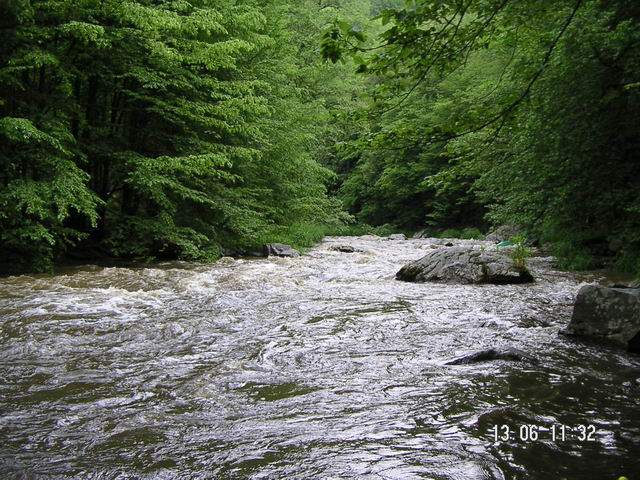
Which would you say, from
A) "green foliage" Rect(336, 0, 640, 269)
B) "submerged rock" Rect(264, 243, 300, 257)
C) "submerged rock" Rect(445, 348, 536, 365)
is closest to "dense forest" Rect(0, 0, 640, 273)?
"green foliage" Rect(336, 0, 640, 269)

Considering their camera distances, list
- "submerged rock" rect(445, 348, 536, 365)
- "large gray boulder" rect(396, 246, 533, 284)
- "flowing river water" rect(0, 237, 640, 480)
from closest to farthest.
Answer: "flowing river water" rect(0, 237, 640, 480) < "submerged rock" rect(445, 348, 536, 365) < "large gray boulder" rect(396, 246, 533, 284)

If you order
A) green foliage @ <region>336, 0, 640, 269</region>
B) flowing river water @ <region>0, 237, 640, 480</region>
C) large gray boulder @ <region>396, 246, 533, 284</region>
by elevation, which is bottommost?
flowing river water @ <region>0, 237, 640, 480</region>

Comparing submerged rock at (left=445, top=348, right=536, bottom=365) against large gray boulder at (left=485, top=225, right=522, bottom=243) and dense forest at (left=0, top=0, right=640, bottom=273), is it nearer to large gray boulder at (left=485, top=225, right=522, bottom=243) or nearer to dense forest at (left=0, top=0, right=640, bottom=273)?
dense forest at (left=0, top=0, right=640, bottom=273)

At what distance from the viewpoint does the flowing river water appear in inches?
124

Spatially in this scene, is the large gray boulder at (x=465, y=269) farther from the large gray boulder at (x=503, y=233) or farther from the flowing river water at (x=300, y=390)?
the large gray boulder at (x=503, y=233)

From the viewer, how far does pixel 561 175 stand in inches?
417

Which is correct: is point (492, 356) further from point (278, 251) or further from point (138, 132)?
point (138, 132)

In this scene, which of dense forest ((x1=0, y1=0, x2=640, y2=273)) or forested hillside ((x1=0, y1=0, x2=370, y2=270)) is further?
forested hillside ((x1=0, y1=0, x2=370, y2=270))

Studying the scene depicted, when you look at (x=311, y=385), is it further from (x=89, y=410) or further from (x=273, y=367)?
(x=89, y=410)

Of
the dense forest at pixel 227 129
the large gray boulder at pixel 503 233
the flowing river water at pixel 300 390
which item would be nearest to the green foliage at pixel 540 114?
the dense forest at pixel 227 129

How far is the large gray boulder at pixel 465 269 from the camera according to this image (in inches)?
406

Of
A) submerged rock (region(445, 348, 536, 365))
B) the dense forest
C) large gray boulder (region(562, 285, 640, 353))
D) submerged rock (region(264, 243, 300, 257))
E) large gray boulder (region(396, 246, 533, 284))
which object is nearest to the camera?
submerged rock (region(445, 348, 536, 365))

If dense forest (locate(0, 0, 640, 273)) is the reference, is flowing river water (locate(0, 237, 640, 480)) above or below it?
below

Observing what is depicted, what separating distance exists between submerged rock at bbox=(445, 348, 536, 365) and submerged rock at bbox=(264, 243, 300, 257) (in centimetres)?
1065
